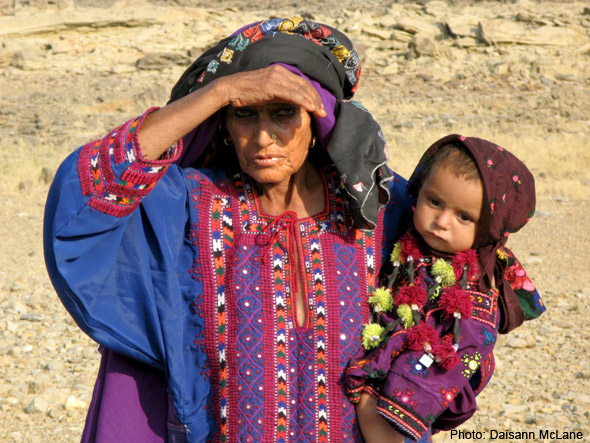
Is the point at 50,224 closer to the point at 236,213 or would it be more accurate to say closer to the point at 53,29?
the point at 236,213

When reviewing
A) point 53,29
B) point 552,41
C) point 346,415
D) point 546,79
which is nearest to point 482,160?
point 346,415

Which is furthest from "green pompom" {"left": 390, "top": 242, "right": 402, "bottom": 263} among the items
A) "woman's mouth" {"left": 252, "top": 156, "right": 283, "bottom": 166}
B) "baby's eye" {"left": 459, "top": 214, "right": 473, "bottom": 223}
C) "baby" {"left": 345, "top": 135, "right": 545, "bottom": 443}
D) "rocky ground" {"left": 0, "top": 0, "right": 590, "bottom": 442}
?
"rocky ground" {"left": 0, "top": 0, "right": 590, "bottom": 442}

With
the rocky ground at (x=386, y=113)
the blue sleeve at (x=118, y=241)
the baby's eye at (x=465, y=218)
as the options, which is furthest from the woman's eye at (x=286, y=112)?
the rocky ground at (x=386, y=113)

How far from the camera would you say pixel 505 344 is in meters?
6.28

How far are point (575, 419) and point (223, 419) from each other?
311 cm

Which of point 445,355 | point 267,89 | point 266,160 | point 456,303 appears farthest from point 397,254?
point 267,89

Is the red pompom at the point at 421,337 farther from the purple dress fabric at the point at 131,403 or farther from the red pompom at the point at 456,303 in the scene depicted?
the purple dress fabric at the point at 131,403

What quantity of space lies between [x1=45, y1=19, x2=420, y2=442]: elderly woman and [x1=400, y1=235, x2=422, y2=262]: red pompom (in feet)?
0.38

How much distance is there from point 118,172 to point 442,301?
1020 mm

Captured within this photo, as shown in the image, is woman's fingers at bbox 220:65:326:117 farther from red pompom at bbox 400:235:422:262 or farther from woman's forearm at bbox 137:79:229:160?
red pompom at bbox 400:235:422:262

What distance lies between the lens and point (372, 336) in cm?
272

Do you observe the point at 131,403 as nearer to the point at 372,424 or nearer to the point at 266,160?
the point at 372,424

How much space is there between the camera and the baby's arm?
2682 millimetres

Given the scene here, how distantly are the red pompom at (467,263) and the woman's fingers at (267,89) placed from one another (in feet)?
2.07
